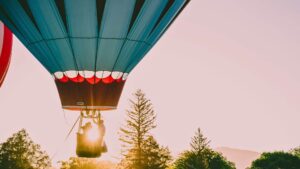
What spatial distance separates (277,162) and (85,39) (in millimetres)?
43552

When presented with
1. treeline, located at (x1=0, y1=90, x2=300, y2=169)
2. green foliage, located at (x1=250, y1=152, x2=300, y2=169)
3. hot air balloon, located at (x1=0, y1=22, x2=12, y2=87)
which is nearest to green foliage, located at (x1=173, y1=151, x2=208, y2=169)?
treeline, located at (x1=0, y1=90, x2=300, y2=169)

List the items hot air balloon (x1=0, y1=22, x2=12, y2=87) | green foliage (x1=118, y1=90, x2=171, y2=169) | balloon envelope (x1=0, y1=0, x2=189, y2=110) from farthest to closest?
green foliage (x1=118, y1=90, x2=171, y2=169), hot air balloon (x1=0, y1=22, x2=12, y2=87), balloon envelope (x1=0, y1=0, x2=189, y2=110)

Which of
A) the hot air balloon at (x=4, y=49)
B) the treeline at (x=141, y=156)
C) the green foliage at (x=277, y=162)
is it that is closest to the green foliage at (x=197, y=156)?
the treeline at (x=141, y=156)

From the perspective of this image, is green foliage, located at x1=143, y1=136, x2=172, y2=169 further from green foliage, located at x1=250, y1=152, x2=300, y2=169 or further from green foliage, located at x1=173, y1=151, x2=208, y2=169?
green foliage, located at x1=250, y1=152, x2=300, y2=169

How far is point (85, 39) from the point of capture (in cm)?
502

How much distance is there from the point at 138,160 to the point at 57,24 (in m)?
25.6

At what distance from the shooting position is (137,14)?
5.23 m

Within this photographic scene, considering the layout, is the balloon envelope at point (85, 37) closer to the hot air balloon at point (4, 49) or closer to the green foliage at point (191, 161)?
the hot air balloon at point (4, 49)

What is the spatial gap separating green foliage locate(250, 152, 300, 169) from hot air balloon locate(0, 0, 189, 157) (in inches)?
1667

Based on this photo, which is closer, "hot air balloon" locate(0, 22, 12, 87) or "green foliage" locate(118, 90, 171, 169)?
"hot air balloon" locate(0, 22, 12, 87)

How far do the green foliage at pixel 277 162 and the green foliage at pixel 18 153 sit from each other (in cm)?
2979

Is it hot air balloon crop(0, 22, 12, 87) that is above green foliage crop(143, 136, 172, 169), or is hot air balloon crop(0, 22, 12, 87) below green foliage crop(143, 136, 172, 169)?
above

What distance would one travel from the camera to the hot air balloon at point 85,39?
4961 millimetres

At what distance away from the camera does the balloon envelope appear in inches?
195
